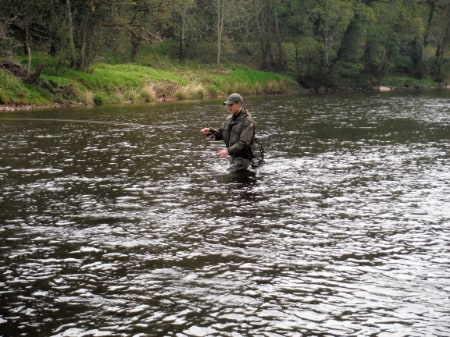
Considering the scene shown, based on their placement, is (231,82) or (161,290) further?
(231,82)

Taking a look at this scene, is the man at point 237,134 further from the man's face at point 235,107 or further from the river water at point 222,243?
the river water at point 222,243

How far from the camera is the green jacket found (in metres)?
13.1

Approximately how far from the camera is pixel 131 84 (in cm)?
4169

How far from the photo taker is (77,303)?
5906 millimetres

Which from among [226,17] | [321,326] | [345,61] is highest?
[226,17]

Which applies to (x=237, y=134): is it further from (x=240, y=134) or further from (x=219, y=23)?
(x=219, y=23)

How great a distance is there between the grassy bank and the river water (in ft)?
60.7

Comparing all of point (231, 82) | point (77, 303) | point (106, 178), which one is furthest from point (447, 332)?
point (231, 82)

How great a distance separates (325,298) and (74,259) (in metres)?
3.28

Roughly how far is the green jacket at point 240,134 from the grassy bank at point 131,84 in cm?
2289

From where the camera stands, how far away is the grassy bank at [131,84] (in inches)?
1356

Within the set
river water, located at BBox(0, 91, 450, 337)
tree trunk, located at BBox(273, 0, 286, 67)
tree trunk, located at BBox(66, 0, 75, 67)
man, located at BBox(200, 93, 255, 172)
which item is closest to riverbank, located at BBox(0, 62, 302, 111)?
tree trunk, located at BBox(66, 0, 75, 67)

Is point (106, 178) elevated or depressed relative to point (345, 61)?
depressed

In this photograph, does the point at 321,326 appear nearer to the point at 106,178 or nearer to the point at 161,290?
the point at 161,290
